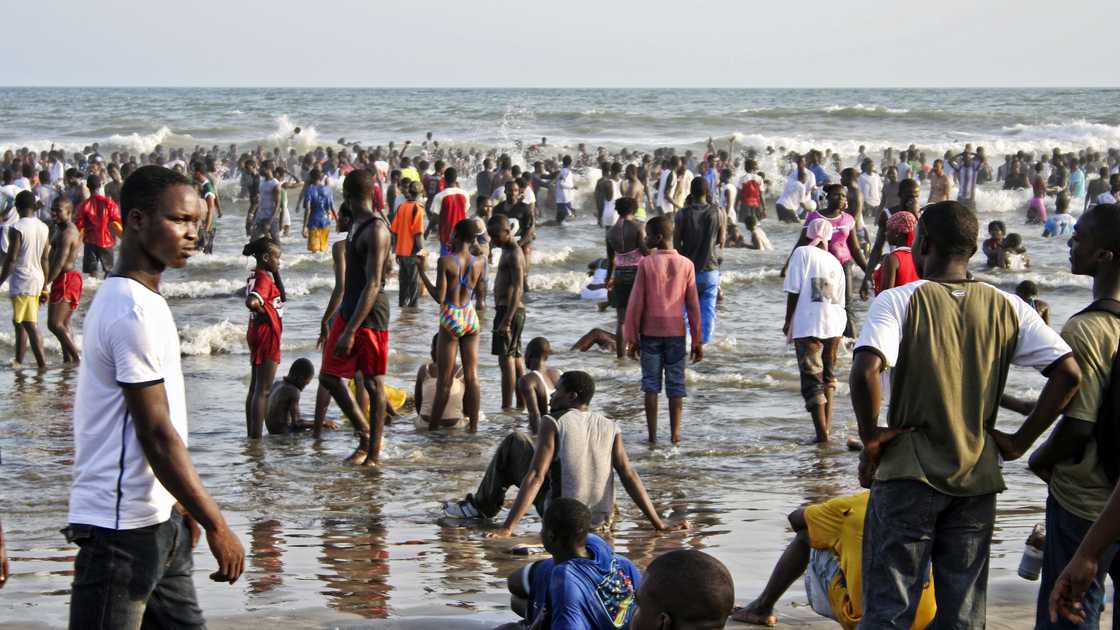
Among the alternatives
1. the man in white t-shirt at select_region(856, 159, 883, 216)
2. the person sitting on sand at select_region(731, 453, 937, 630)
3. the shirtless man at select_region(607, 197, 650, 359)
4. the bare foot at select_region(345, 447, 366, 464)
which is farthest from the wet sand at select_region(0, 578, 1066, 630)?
the man in white t-shirt at select_region(856, 159, 883, 216)

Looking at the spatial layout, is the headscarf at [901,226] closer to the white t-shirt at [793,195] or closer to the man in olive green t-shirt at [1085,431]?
the man in olive green t-shirt at [1085,431]

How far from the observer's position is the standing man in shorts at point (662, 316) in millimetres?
9203

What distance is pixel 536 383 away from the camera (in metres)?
8.52

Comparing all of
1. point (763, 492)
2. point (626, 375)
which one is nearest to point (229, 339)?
point (626, 375)

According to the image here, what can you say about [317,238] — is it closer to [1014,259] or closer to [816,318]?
[1014,259]

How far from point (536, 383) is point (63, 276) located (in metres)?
5.54

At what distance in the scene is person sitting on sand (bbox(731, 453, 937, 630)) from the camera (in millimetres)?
4598

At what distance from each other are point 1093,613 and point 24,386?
32.0 feet

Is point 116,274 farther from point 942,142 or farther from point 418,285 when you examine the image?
point 942,142

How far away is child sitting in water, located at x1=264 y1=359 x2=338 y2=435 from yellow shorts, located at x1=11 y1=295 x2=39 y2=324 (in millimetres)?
3800

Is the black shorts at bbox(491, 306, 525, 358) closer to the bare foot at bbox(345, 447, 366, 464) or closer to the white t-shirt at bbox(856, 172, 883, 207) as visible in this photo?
the bare foot at bbox(345, 447, 366, 464)

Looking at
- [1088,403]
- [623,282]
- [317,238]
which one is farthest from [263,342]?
[317,238]

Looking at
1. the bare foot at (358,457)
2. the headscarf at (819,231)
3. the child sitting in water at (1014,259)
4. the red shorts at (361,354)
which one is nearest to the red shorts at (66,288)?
the bare foot at (358,457)

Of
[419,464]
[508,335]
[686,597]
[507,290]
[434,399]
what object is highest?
[686,597]
